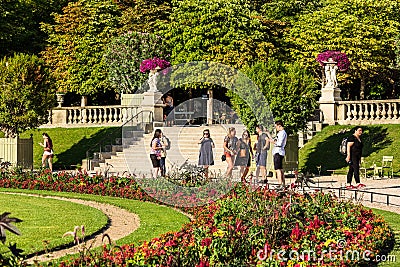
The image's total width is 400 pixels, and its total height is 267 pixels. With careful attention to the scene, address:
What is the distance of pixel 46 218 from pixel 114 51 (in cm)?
2866

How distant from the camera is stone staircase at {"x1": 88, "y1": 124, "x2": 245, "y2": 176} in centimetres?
2800

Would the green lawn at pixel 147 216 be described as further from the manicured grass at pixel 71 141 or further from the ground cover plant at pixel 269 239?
the manicured grass at pixel 71 141

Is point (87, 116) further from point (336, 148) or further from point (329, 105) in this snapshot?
point (336, 148)

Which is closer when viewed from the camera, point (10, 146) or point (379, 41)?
point (10, 146)

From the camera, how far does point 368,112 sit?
3145cm

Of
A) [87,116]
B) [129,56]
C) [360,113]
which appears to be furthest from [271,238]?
[129,56]

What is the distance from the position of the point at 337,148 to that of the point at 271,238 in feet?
64.6

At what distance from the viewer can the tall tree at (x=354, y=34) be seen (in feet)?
145

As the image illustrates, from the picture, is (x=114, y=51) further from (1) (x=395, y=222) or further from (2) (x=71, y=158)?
(1) (x=395, y=222)

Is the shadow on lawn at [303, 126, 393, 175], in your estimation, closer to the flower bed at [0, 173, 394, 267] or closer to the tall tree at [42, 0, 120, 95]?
the flower bed at [0, 173, 394, 267]

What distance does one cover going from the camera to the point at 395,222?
548 inches

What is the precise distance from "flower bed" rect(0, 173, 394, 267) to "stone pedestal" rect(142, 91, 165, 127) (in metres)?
19.0

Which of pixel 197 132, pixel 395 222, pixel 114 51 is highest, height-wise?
pixel 114 51

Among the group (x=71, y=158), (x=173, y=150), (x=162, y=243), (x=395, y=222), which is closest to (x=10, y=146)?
(x=71, y=158)
